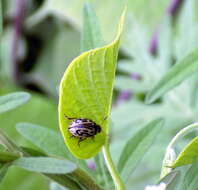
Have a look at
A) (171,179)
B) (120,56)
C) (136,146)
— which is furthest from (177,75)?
(120,56)

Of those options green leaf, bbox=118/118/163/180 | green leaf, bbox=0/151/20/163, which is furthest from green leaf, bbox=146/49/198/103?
green leaf, bbox=0/151/20/163

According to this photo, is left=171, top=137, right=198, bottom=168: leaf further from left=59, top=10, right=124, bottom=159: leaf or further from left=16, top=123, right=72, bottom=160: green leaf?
left=16, top=123, right=72, bottom=160: green leaf

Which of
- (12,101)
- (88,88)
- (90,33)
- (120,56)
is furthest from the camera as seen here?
(120,56)

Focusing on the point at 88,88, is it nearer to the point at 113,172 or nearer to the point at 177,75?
the point at 113,172

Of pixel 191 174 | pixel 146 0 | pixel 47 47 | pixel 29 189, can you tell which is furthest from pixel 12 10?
pixel 191 174

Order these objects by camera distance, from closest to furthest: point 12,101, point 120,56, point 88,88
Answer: point 88,88
point 12,101
point 120,56

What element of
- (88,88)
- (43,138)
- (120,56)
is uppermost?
(88,88)
